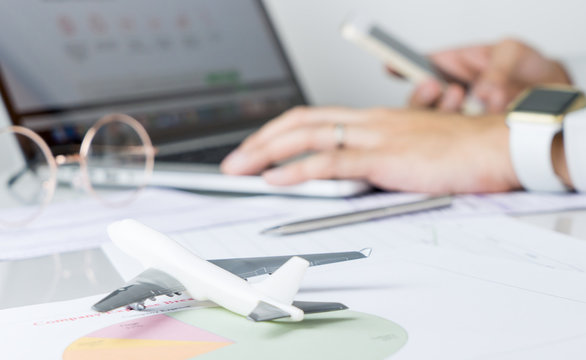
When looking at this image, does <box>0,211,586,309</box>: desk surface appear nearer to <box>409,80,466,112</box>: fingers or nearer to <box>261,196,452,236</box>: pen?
<box>261,196,452,236</box>: pen

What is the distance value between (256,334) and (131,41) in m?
0.77

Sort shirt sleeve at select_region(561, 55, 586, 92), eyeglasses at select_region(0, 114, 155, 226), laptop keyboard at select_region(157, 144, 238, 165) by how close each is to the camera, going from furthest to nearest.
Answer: shirt sleeve at select_region(561, 55, 586, 92)
laptop keyboard at select_region(157, 144, 238, 165)
eyeglasses at select_region(0, 114, 155, 226)

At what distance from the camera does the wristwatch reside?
1.99ft

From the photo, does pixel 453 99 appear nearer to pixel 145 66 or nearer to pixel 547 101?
pixel 547 101

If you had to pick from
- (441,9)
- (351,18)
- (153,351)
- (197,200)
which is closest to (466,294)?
(153,351)

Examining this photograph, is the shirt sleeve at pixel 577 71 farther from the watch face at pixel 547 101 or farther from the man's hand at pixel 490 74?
the watch face at pixel 547 101

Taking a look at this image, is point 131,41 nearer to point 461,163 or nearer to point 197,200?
point 197,200

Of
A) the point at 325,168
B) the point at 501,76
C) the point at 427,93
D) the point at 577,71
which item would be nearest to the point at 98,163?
the point at 325,168

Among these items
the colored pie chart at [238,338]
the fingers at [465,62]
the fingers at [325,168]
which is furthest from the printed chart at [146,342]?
the fingers at [465,62]

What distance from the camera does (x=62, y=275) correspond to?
17.1 inches

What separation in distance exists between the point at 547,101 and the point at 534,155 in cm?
7

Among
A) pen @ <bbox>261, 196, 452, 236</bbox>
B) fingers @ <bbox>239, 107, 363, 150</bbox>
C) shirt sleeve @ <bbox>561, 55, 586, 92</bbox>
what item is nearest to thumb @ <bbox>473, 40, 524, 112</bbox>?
shirt sleeve @ <bbox>561, 55, 586, 92</bbox>

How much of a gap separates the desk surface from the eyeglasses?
0.71ft

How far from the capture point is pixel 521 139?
620 millimetres
